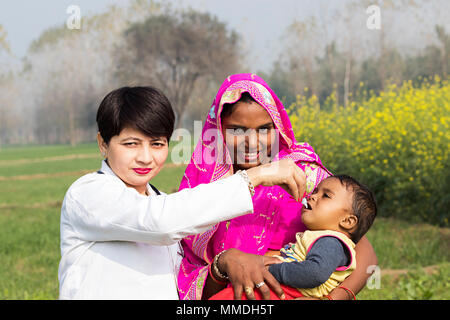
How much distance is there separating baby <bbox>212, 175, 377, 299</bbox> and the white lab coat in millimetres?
292

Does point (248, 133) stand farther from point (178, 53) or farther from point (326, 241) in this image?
point (178, 53)

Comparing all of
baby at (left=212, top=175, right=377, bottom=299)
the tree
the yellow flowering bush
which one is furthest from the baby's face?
the tree

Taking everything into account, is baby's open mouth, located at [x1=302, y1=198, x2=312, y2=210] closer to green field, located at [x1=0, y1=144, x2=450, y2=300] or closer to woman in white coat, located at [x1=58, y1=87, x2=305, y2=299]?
woman in white coat, located at [x1=58, y1=87, x2=305, y2=299]

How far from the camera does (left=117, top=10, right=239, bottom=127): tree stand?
33.0 meters

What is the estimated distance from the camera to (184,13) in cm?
3316

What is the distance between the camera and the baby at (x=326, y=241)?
1.69 meters

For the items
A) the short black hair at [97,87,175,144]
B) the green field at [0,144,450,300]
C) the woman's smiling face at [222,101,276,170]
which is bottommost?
the green field at [0,144,450,300]

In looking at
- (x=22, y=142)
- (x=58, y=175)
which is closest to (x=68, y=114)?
(x=22, y=142)

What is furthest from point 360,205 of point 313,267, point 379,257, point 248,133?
point 379,257

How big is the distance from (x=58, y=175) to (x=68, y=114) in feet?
119

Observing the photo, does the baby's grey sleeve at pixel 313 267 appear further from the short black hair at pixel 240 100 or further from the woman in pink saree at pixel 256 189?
the short black hair at pixel 240 100

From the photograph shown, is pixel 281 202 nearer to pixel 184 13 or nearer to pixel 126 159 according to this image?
pixel 126 159

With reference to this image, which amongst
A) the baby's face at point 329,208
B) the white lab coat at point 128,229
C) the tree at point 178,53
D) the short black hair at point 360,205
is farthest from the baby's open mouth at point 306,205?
the tree at point 178,53

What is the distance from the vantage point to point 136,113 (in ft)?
5.70
